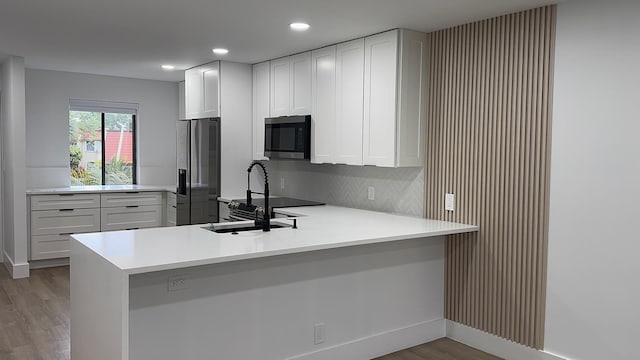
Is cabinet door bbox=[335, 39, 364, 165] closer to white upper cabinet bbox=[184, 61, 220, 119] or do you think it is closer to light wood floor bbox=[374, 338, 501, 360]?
light wood floor bbox=[374, 338, 501, 360]

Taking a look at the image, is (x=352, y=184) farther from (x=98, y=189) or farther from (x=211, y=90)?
(x=98, y=189)

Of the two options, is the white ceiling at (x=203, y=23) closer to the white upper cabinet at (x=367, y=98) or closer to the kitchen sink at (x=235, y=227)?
the white upper cabinet at (x=367, y=98)

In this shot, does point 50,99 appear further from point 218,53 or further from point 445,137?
point 445,137

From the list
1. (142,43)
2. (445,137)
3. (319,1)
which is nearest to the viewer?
(319,1)

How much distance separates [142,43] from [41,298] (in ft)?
8.35

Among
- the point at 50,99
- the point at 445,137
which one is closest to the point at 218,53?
the point at 445,137

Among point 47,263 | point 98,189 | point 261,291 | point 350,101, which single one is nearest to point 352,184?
point 350,101

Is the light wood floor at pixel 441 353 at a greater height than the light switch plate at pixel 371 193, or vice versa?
the light switch plate at pixel 371 193

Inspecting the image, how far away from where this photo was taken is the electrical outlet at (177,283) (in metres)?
2.78

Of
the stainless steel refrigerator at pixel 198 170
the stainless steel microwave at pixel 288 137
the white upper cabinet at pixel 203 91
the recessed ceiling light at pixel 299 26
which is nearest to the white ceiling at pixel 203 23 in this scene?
the recessed ceiling light at pixel 299 26

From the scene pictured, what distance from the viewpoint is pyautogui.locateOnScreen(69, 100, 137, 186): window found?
689cm

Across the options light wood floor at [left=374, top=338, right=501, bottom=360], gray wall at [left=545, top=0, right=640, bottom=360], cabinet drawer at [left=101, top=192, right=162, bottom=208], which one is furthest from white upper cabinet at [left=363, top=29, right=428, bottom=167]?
cabinet drawer at [left=101, top=192, right=162, bottom=208]

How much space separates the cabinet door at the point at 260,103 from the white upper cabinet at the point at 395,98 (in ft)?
5.13

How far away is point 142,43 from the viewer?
4617mm
